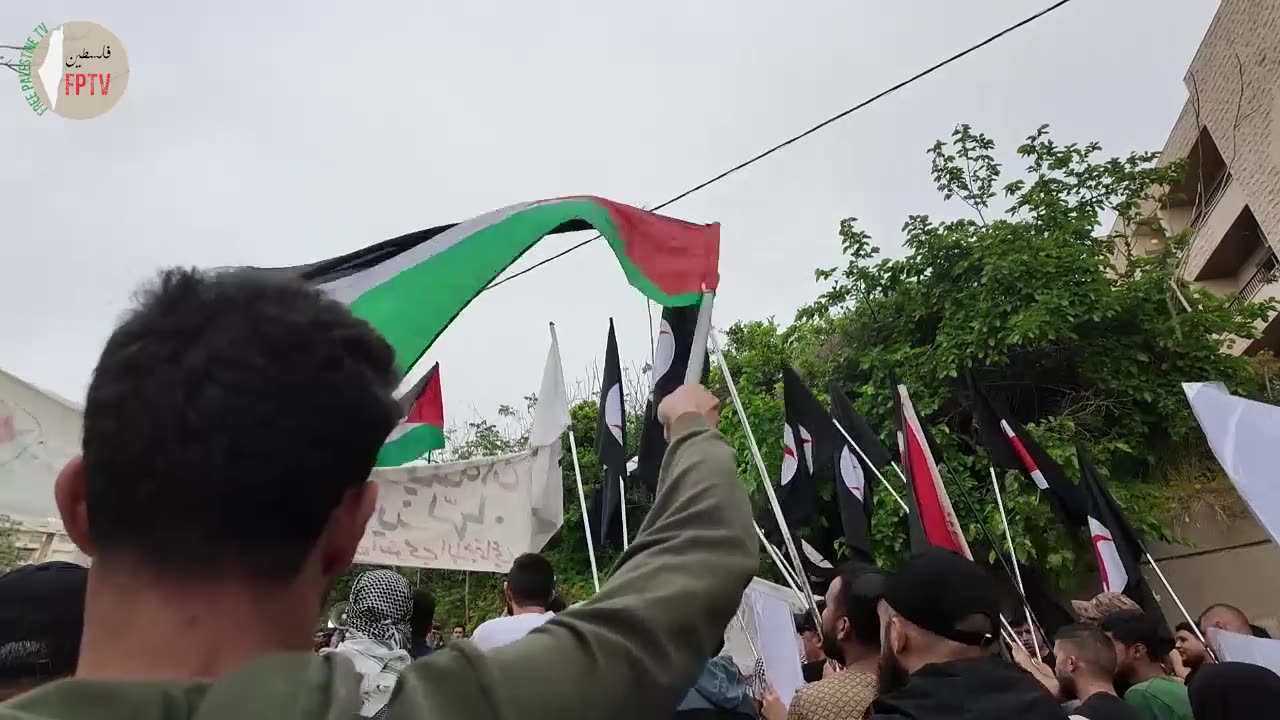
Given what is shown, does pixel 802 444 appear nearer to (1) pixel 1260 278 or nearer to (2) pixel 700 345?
(2) pixel 700 345

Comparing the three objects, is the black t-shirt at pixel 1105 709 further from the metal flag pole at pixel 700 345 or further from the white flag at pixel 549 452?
the white flag at pixel 549 452

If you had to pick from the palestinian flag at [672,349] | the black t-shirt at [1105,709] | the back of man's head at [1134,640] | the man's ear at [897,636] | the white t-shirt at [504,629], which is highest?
the palestinian flag at [672,349]

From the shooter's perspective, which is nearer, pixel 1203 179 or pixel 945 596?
pixel 945 596

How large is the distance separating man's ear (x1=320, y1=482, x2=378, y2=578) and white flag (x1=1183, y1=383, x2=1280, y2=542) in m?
3.96

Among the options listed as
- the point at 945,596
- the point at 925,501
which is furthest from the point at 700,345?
the point at 925,501

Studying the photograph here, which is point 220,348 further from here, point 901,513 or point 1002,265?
point 1002,265

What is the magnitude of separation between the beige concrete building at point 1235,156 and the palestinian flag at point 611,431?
7993 mm

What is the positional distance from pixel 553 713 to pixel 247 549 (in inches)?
12.1

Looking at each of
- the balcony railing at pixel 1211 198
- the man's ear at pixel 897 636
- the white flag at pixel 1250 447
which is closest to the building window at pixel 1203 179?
the balcony railing at pixel 1211 198

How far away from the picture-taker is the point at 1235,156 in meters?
13.0

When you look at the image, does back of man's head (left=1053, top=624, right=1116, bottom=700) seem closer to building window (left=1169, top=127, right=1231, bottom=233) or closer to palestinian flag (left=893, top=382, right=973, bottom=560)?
palestinian flag (left=893, top=382, right=973, bottom=560)

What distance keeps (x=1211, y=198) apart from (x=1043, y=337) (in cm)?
785

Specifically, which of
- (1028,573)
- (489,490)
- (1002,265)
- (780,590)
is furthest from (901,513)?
(489,490)

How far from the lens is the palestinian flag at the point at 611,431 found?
6.96 metres
